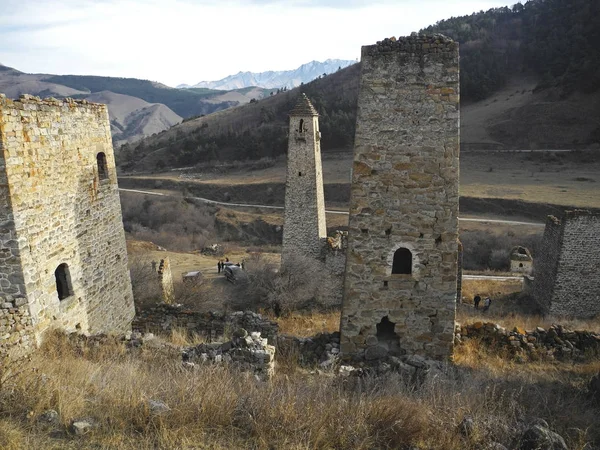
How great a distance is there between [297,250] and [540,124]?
44616 mm

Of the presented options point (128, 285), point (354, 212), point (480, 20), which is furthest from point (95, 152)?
point (480, 20)

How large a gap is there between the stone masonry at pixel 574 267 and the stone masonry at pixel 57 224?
48.6ft

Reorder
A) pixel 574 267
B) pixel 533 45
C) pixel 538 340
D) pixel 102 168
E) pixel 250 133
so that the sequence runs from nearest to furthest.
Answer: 1. pixel 538 340
2. pixel 102 168
3. pixel 574 267
4. pixel 250 133
5. pixel 533 45

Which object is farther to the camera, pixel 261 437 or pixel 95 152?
pixel 95 152

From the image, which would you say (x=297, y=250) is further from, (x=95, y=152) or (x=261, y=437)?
(x=261, y=437)

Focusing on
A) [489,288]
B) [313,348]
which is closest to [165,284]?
[313,348]

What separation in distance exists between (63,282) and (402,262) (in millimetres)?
6094

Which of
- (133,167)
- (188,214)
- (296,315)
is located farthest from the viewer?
(133,167)

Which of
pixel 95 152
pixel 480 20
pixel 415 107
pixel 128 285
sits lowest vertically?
pixel 128 285

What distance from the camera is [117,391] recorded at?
14.7ft

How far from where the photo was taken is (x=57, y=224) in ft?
23.2

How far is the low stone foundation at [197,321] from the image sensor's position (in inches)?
366

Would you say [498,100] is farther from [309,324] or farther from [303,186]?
[309,324]

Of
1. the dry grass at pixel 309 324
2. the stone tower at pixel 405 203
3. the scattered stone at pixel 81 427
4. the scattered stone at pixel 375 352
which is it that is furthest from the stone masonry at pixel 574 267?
the scattered stone at pixel 81 427
